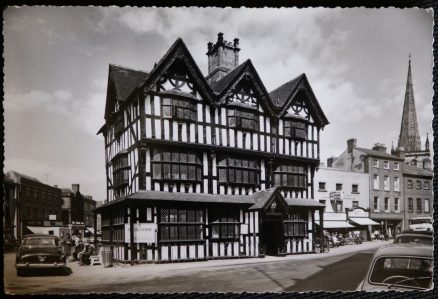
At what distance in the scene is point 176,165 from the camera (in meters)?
2.98

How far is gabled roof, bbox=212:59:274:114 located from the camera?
2.89 m

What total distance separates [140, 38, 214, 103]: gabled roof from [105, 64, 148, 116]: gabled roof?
0.07 meters

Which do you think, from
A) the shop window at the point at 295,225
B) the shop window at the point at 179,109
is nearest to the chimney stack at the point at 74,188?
the shop window at the point at 179,109

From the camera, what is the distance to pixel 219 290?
9.09 feet

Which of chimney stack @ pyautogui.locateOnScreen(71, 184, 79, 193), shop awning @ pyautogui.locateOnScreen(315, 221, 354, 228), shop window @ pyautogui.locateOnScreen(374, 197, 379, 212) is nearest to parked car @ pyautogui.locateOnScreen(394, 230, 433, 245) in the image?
shop window @ pyautogui.locateOnScreen(374, 197, 379, 212)

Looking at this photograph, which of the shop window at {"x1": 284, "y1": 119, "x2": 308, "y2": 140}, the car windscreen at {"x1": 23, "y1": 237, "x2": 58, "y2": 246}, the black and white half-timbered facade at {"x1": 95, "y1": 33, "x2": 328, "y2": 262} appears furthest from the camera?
the shop window at {"x1": 284, "y1": 119, "x2": 308, "y2": 140}

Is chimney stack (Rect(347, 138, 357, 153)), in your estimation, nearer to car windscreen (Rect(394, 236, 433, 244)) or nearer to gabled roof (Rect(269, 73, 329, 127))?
gabled roof (Rect(269, 73, 329, 127))

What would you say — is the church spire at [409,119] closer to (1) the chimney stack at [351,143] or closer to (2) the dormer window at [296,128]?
(1) the chimney stack at [351,143]

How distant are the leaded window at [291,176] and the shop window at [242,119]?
0.52m

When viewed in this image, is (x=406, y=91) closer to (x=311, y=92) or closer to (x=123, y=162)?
(x=311, y=92)

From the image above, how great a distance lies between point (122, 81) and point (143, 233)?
133 cm

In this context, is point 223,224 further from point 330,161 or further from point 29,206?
point 29,206

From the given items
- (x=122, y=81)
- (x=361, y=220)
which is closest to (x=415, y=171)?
(x=361, y=220)

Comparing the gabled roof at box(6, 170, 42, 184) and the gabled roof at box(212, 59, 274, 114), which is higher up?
the gabled roof at box(212, 59, 274, 114)
